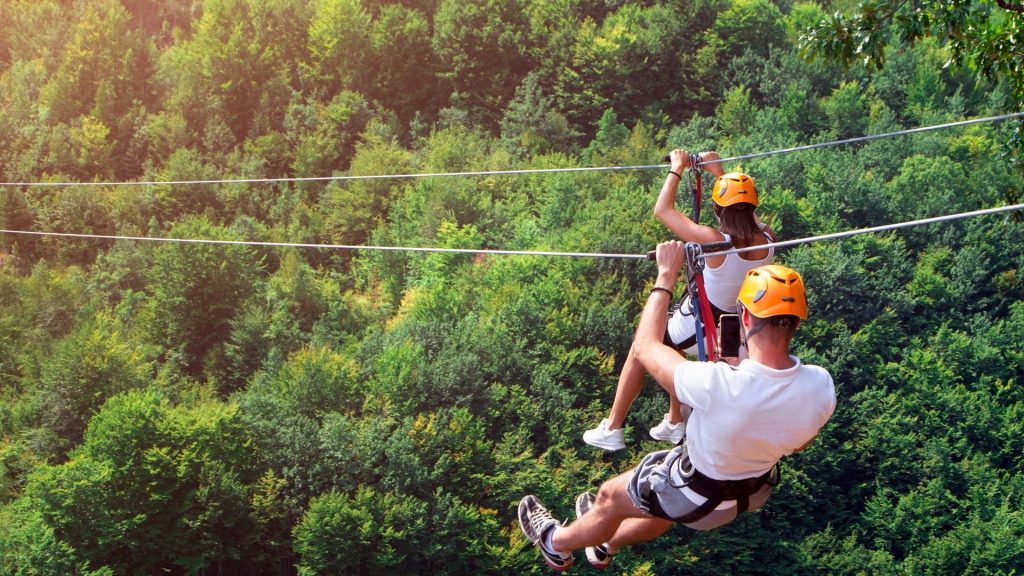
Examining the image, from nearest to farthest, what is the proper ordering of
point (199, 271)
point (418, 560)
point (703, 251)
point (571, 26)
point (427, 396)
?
point (703, 251) < point (418, 560) < point (427, 396) < point (199, 271) < point (571, 26)

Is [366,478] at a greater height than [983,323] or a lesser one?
lesser

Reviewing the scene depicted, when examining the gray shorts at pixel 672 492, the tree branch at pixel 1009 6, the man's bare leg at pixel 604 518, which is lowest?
the man's bare leg at pixel 604 518

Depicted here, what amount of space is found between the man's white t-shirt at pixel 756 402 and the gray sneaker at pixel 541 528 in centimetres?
197

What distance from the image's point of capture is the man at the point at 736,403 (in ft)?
15.1

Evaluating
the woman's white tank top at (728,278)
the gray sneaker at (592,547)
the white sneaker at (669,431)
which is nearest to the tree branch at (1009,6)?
the woman's white tank top at (728,278)

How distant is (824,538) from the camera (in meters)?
31.2

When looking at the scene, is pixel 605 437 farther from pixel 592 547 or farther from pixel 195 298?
pixel 195 298

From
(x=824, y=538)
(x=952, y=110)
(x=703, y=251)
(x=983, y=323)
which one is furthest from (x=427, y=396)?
(x=952, y=110)

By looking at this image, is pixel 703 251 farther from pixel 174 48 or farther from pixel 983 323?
pixel 174 48

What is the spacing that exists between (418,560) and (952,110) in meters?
32.2

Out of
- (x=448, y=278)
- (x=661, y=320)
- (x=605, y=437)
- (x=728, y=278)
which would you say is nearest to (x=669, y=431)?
(x=605, y=437)

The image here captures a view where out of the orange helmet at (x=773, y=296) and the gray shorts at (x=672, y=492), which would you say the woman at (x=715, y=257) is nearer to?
the gray shorts at (x=672, y=492)

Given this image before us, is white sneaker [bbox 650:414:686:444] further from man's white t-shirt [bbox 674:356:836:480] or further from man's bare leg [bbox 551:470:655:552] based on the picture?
man's white t-shirt [bbox 674:356:836:480]

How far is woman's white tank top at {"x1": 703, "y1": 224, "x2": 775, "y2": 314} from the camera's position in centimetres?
606
